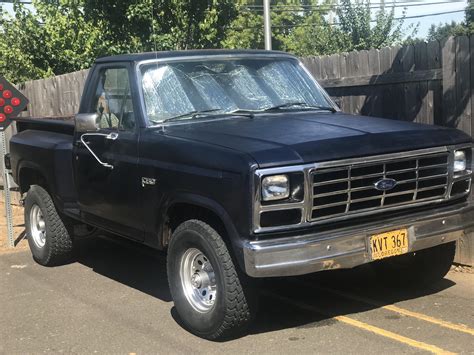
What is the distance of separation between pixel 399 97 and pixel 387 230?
110 inches

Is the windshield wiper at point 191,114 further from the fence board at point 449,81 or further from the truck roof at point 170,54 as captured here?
the fence board at point 449,81

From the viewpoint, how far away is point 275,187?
159 inches

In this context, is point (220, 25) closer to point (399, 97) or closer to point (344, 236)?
point (399, 97)

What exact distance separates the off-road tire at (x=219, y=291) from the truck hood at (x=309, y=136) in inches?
25.4

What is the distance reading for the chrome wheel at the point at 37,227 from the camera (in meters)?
7.27

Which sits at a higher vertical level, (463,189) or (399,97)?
(399,97)

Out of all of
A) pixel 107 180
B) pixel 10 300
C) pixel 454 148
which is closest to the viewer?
pixel 454 148

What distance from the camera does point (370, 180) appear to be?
4348 millimetres

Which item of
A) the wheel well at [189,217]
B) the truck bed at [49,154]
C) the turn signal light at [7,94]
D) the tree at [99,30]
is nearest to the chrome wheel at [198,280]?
the wheel well at [189,217]

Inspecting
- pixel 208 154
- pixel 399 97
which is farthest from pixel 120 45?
pixel 208 154

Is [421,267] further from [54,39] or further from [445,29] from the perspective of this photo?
[445,29]

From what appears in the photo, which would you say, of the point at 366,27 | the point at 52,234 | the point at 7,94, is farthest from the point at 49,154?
the point at 366,27

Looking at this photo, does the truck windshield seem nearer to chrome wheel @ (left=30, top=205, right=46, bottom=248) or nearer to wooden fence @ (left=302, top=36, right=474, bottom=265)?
wooden fence @ (left=302, top=36, right=474, bottom=265)

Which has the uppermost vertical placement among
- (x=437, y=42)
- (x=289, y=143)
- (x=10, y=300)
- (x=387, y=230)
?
(x=437, y=42)
